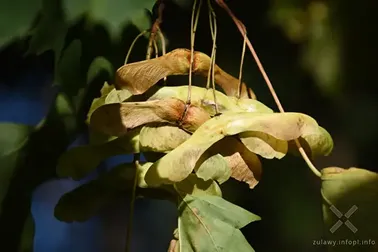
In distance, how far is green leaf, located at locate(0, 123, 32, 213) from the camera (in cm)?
51

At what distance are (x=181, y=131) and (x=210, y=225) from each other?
7cm

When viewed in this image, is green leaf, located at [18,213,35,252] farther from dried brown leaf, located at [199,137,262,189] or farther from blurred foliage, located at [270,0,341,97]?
blurred foliage, located at [270,0,341,97]

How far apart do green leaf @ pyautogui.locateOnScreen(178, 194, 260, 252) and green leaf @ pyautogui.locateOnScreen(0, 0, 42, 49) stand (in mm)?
162

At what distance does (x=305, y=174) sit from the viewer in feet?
2.31

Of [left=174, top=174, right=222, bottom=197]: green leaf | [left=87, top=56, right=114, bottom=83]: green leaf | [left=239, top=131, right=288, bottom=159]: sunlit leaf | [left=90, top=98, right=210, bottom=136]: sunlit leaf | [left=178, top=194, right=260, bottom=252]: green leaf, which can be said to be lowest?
[left=178, top=194, right=260, bottom=252]: green leaf

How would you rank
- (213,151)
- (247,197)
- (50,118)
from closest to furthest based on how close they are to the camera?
1. (213,151)
2. (50,118)
3. (247,197)

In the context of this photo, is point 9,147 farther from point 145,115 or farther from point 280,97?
point 280,97

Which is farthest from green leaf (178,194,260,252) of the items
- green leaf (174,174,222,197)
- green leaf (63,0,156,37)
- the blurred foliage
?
the blurred foliage

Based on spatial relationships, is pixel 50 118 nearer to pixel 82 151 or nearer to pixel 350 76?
pixel 82 151

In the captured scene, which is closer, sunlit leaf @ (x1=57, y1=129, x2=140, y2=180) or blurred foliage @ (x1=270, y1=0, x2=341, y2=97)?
sunlit leaf @ (x1=57, y1=129, x2=140, y2=180)

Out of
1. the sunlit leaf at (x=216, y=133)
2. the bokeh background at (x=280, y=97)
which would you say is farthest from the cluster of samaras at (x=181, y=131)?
the bokeh background at (x=280, y=97)

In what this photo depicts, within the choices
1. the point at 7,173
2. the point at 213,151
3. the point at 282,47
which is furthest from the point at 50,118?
the point at 282,47

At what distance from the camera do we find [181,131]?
44cm

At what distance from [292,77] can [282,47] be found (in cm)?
4
